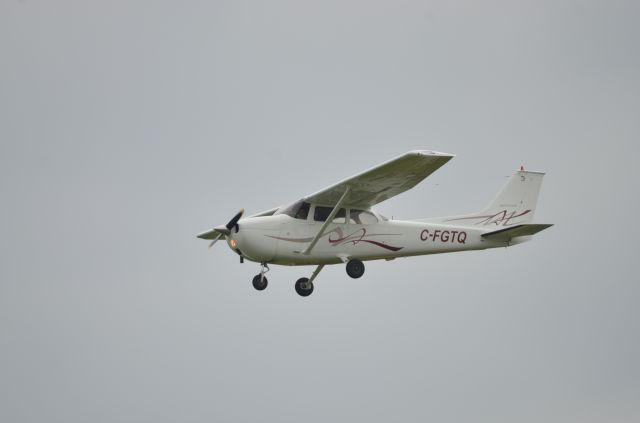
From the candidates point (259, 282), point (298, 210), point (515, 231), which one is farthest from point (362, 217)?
point (515, 231)

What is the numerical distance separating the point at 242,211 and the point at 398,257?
399 cm

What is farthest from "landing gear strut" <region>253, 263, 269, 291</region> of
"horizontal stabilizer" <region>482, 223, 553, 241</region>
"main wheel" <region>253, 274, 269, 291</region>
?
"horizontal stabilizer" <region>482, 223, 553, 241</region>

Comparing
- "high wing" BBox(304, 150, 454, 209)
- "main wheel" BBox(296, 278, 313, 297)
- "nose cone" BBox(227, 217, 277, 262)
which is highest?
"high wing" BBox(304, 150, 454, 209)

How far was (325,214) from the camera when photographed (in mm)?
22609

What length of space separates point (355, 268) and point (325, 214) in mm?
1380

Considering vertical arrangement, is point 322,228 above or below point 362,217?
below

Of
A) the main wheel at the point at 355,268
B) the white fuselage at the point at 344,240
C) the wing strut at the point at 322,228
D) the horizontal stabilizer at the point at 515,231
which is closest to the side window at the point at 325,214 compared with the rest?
the white fuselage at the point at 344,240

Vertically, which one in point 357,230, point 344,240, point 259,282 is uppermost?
point 357,230

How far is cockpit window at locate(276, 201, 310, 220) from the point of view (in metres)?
22.5

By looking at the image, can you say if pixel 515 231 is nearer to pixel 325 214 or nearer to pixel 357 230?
pixel 357 230

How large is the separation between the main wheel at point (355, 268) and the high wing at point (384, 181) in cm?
129

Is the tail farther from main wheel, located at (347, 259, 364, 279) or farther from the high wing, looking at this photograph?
main wheel, located at (347, 259, 364, 279)

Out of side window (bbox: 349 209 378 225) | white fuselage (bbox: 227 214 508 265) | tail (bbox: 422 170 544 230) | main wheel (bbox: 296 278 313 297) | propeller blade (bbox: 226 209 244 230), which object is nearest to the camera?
propeller blade (bbox: 226 209 244 230)

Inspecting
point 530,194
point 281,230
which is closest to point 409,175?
point 281,230
